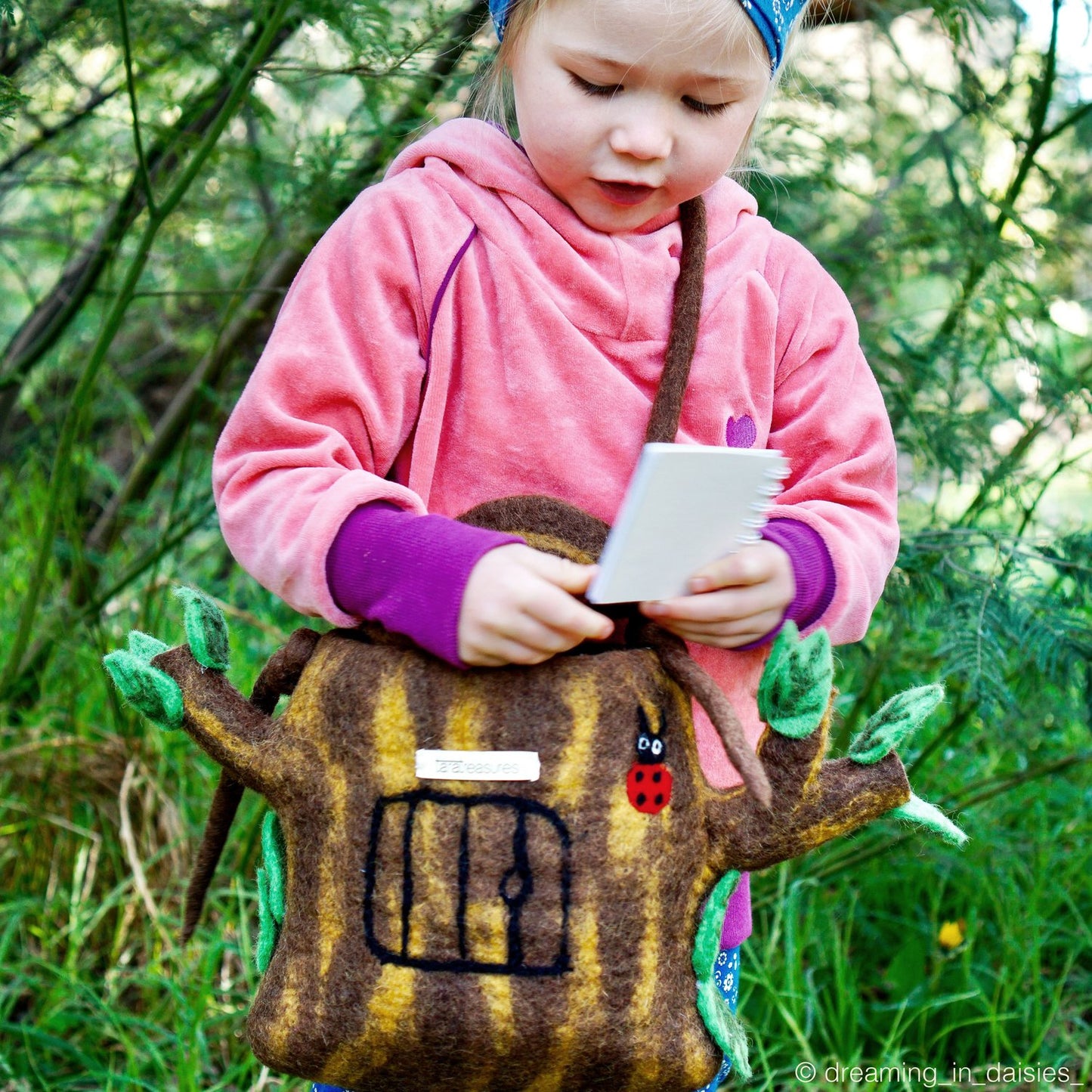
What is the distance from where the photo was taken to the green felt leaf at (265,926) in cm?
110

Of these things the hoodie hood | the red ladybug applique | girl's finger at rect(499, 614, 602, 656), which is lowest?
the red ladybug applique

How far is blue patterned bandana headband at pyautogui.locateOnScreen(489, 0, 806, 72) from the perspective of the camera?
3.56 feet

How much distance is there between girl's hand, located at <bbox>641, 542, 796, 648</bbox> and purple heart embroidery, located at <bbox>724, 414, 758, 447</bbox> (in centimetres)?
17

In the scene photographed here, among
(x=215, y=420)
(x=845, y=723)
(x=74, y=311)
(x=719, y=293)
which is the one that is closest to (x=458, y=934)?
(x=719, y=293)

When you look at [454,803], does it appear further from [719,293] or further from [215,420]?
[215,420]

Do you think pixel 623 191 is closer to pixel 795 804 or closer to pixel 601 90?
pixel 601 90

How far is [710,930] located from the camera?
41.6 inches

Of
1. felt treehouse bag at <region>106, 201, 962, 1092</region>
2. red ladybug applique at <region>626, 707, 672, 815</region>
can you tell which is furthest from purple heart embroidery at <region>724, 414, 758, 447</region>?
red ladybug applique at <region>626, 707, 672, 815</region>

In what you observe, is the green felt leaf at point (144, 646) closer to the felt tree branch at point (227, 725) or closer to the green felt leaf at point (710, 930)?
the felt tree branch at point (227, 725)

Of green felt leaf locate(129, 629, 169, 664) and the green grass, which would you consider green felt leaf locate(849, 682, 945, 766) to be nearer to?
green felt leaf locate(129, 629, 169, 664)

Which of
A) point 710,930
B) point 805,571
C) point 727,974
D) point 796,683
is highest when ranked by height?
point 805,571

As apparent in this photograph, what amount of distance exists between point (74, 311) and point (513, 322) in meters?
1.67

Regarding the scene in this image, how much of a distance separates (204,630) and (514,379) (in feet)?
1.25

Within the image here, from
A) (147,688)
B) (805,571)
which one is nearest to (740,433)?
(805,571)
